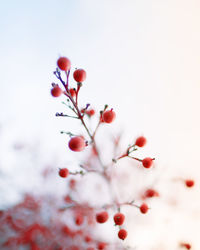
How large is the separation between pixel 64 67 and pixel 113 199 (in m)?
2.54

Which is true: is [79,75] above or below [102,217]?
above

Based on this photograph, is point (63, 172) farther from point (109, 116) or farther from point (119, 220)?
point (109, 116)

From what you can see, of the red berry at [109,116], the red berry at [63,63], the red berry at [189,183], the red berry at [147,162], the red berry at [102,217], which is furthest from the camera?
the red berry at [189,183]

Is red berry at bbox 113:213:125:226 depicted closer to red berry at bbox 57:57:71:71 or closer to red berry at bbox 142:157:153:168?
red berry at bbox 142:157:153:168

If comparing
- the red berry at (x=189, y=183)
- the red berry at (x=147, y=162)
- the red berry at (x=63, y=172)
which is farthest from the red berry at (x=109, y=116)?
the red berry at (x=189, y=183)

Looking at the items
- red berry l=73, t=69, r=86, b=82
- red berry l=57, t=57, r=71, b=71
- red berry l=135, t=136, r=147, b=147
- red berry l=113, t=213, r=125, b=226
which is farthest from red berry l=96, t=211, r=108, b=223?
red berry l=57, t=57, r=71, b=71

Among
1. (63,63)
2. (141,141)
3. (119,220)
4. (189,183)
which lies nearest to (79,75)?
(63,63)

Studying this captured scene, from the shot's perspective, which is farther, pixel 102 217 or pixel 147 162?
pixel 102 217

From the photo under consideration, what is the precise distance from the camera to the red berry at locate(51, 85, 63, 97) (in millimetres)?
1937

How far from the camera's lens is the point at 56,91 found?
1.94m

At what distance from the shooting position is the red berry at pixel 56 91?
1.94m

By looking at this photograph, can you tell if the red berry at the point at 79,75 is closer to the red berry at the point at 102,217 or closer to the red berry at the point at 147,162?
the red berry at the point at 147,162

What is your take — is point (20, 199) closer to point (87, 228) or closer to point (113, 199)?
point (87, 228)

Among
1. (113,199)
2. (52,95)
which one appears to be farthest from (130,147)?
(113,199)
